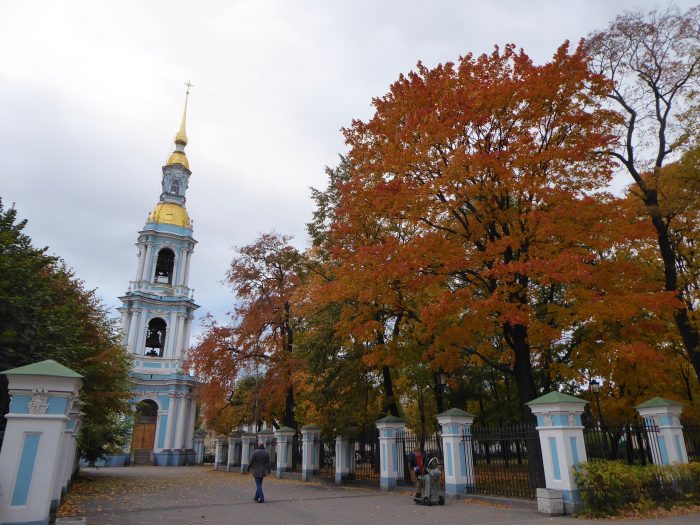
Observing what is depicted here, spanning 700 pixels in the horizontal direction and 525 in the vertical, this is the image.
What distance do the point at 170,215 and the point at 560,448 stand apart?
42411 mm

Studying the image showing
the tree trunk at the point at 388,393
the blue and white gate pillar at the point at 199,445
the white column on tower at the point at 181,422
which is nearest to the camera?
the tree trunk at the point at 388,393

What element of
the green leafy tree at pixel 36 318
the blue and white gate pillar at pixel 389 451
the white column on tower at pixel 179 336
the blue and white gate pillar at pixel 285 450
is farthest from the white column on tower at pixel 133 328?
the blue and white gate pillar at pixel 389 451

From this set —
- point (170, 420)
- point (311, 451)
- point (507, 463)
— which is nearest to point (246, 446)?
point (311, 451)

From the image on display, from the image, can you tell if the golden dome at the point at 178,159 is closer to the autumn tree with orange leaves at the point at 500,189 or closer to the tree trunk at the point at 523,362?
the autumn tree with orange leaves at the point at 500,189

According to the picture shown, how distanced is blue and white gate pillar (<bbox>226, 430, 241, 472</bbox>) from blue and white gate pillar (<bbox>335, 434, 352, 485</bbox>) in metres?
12.7

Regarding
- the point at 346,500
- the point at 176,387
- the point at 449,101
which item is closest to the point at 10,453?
the point at 346,500

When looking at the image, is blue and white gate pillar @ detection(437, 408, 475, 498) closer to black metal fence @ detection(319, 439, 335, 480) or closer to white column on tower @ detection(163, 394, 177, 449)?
black metal fence @ detection(319, 439, 335, 480)

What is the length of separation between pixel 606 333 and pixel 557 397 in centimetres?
511

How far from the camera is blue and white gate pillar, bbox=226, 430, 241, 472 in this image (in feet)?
98.0

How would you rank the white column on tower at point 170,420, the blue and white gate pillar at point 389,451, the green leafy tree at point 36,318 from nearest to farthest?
the green leafy tree at point 36,318, the blue and white gate pillar at point 389,451, the white column on tower at point 170,420

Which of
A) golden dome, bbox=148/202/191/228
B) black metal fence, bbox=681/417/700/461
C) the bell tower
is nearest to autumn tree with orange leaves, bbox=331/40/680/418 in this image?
black metal fence, bbox=681/417/700/461

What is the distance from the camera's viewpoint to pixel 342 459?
19125mm

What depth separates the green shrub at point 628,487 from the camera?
9789 mm

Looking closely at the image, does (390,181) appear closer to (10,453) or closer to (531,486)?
(531,486)
